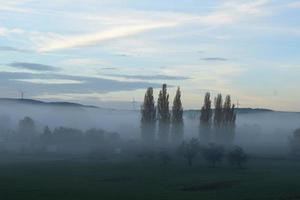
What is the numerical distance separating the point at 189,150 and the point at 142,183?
43.0m

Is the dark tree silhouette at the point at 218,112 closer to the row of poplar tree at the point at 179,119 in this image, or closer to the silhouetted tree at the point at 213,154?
the row of poplar tree at the point at 179,119

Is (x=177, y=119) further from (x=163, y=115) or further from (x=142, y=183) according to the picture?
(x=142, y=183)

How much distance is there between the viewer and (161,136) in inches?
4993

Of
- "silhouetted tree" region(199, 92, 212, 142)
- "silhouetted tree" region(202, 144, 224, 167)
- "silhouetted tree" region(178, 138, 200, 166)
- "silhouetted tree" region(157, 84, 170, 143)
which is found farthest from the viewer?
"silhouetted tree" region(199, 92, 212, 142)

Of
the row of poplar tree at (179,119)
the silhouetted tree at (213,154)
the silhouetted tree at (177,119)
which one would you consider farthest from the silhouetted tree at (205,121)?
the silhouetted tree at (213,154)

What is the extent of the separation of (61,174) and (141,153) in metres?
39.2

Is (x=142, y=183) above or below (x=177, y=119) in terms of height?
below

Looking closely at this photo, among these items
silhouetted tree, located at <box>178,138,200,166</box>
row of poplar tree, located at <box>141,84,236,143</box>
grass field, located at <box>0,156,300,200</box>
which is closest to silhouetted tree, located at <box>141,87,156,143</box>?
row of poplar tree, located at <box>141,84,236,143</box>

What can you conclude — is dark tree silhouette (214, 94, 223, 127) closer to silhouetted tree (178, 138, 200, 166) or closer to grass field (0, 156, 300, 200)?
silhouetted tree (178, 138, 200, 166)

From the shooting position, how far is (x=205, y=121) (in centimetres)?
13900

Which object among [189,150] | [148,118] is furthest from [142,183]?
[148,118]

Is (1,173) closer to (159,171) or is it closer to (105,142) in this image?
(159,171)

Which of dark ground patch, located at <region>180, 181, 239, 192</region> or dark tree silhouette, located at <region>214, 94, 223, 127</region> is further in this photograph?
dark tree silhouette, located at <region>214, 94, 223, 127</region>

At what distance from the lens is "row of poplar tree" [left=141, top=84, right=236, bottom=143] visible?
13138 cm
